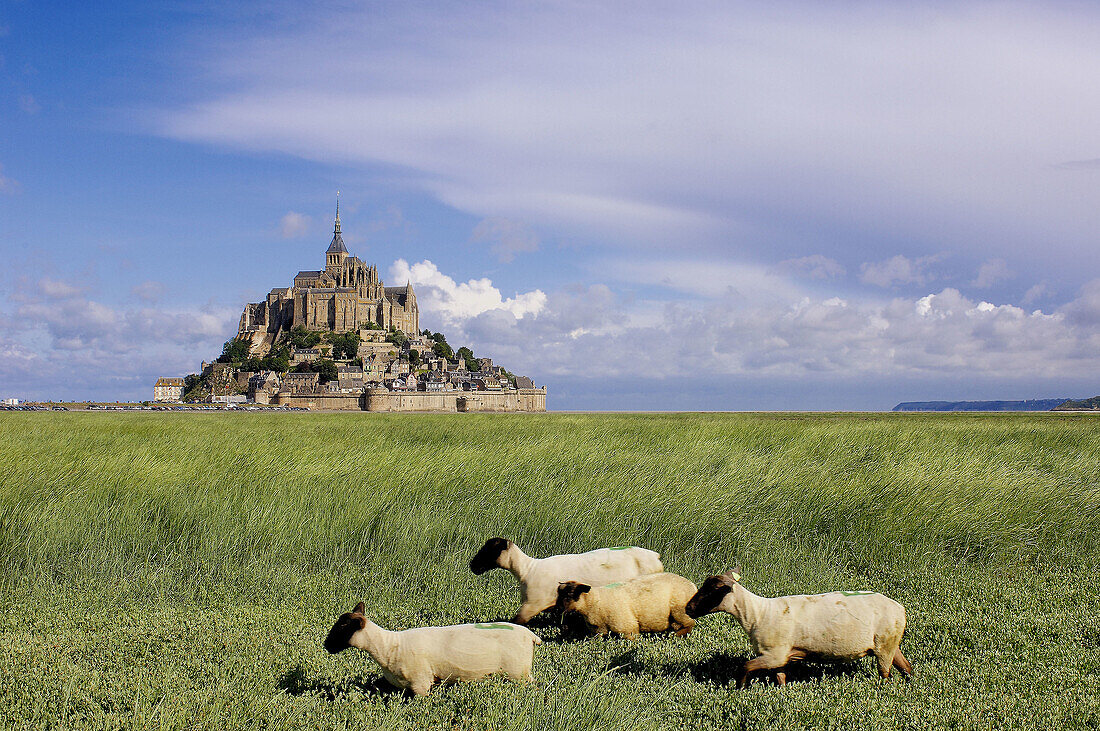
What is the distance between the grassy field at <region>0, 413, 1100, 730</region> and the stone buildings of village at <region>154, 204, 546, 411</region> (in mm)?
87986

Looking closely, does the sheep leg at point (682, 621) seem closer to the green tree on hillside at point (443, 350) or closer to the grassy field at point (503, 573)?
the grassy field at point (503, 573)

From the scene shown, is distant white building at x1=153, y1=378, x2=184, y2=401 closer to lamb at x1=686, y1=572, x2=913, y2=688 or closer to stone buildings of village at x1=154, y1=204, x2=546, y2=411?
stone buildings of village at x1=154, y1=204, x2=546, y2=411

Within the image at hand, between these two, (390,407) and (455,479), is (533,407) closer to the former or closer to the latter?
(390,407)

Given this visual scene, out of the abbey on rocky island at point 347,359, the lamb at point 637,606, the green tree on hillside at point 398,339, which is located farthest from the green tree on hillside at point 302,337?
the lamb at point 637,606

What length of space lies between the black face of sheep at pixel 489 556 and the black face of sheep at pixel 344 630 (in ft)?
2.76

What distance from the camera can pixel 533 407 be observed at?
358 feet

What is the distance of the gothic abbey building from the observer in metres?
137

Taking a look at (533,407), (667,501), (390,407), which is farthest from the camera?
(533,407)

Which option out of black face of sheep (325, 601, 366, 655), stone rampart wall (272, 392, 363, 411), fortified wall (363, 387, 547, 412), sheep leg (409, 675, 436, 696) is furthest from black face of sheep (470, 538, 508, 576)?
stone rampart wall (272, 392, 363, 411)

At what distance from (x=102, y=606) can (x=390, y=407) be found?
92.0 metres

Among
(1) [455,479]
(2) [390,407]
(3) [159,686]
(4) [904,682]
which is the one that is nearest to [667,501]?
(1) [455,479]

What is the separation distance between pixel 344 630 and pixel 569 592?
4.16 ft

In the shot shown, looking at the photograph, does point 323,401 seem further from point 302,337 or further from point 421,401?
point 302,337

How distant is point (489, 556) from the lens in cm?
399
